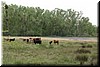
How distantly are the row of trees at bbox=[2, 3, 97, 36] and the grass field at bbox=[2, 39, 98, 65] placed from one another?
0.23 m

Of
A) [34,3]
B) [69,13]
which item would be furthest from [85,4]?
[34,3]

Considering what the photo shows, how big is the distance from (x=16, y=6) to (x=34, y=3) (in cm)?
41

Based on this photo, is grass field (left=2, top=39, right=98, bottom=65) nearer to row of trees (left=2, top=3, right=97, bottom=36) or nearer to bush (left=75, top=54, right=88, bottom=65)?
bush (left=75, top=54, right=88, bottom=65)

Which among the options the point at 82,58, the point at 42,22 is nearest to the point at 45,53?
the point at 42,22

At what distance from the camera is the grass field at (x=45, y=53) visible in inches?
328

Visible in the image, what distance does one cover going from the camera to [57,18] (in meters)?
8.55

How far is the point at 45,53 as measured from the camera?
27.6ft

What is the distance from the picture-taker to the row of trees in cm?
843

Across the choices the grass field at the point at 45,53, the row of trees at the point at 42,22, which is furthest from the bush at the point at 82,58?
the row of trees at the point at 42,22

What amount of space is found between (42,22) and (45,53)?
2.30 feet

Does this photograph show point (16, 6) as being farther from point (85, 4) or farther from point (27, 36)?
point (85, 4)

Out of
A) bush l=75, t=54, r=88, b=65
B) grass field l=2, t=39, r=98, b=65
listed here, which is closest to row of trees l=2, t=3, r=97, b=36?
grass field l=2, t=39, r=98, b=65

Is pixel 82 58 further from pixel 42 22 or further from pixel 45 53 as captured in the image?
pixel 42 22

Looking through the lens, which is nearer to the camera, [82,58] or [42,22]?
[82,58]
